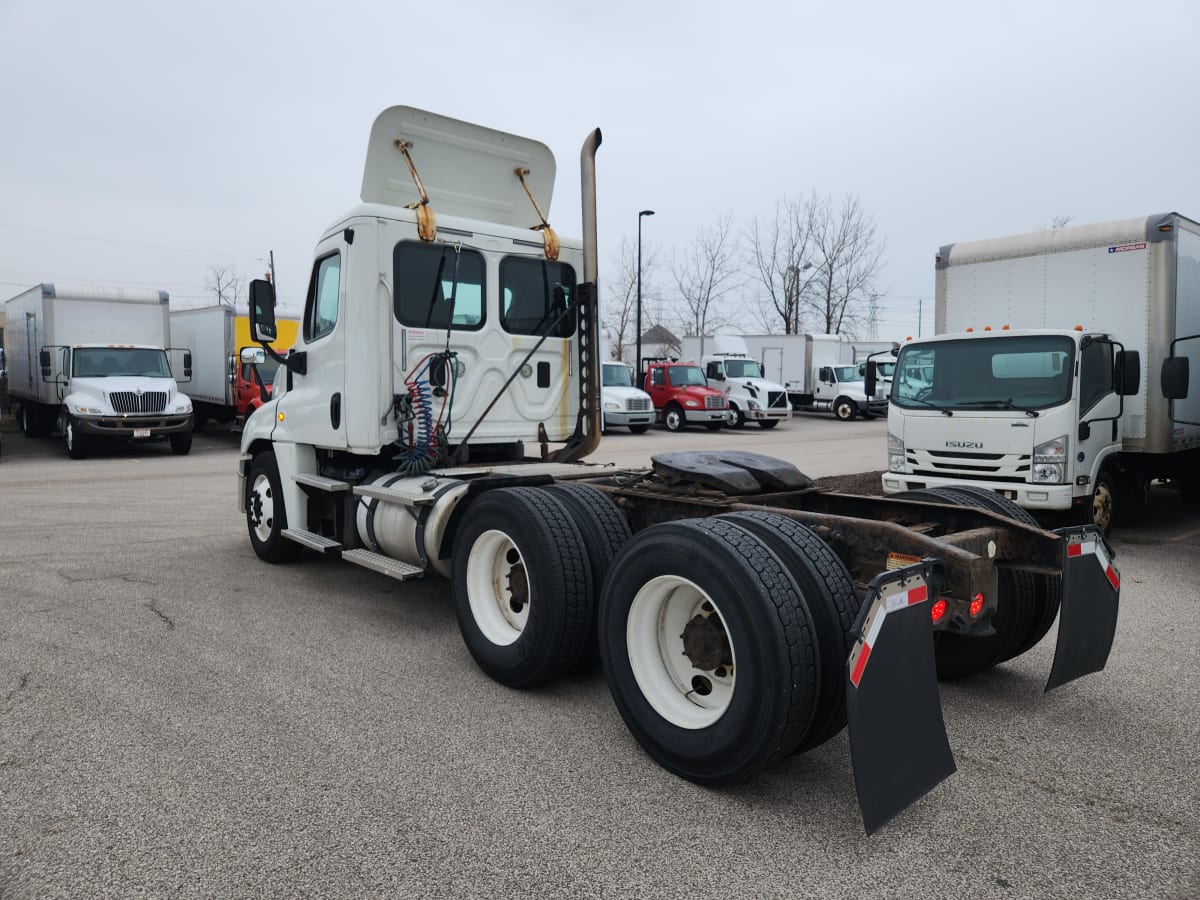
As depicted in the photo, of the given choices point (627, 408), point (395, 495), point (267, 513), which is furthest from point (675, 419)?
point (395, 495)

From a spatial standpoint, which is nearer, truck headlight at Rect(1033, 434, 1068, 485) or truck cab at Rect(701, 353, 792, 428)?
truck headlight at Rect(1033, 434, 1068, 485)

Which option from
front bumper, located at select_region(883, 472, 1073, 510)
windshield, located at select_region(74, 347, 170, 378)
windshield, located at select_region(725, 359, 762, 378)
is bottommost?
front bumper, located at select_region(883, 472, 1073, 510)

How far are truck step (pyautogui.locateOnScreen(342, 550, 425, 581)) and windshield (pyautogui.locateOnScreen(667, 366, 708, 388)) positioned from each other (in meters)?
21.9

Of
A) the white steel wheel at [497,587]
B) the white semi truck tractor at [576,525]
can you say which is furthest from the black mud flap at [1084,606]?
the white steel wheel at [497,587]

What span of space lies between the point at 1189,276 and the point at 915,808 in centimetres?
792

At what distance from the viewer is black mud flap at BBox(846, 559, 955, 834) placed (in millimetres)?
2887

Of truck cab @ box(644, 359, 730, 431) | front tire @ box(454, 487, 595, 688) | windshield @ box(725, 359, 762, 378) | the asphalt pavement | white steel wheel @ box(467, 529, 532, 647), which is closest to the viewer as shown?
the asphalt pavement

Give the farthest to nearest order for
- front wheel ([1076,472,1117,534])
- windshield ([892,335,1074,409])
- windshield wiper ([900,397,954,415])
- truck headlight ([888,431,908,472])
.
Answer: truck headlight ([888,431,908,472]) → windshield wiper ([900,397,954,415]) → front wheel ([1076,472,1117,534]) → windshield ([892,335,1074,409])

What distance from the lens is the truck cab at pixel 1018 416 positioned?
787 cm

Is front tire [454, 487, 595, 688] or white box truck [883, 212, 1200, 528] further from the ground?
white box truck [883, 212, 1200, 528]

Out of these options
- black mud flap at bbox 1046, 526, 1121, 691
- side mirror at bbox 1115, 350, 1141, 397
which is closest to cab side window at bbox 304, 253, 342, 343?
black mud flap at bbox 1046, 526, 1121, 691

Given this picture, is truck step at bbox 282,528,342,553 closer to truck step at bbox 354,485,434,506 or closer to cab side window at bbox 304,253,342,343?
truck step at bbox 354,485,434,506

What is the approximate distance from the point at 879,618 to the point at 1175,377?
6.94 meters

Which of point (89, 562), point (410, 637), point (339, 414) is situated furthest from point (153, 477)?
point (410, 637)
